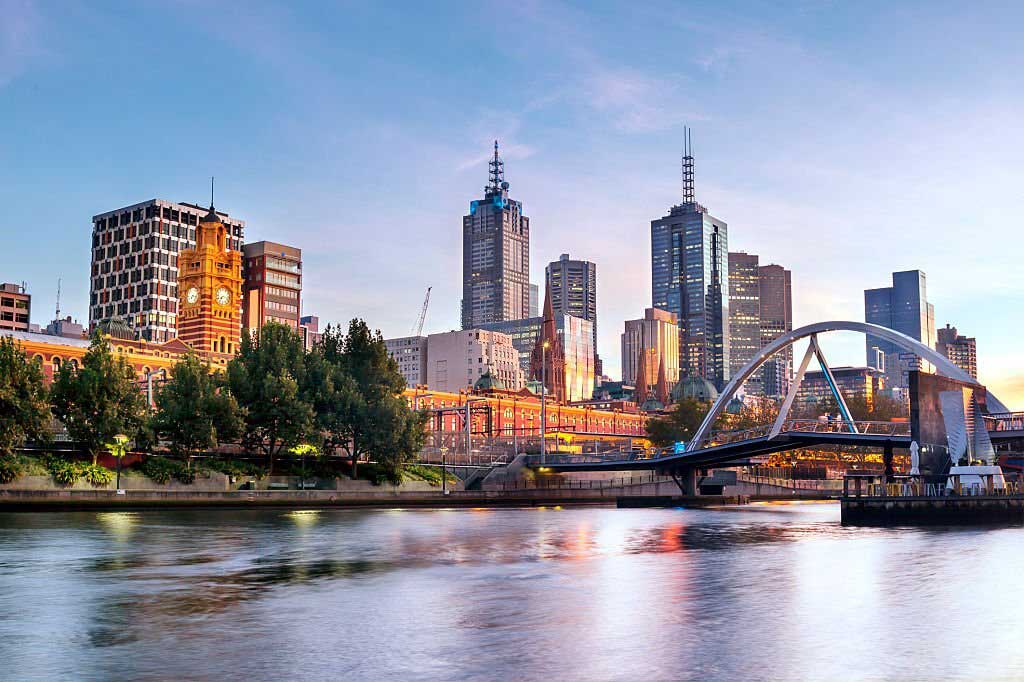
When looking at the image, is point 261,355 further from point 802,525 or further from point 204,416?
point 802,525

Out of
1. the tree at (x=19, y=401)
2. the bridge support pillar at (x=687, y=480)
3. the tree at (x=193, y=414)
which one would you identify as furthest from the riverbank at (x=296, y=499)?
the tree at (x=193, y=414)

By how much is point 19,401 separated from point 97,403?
7447mm

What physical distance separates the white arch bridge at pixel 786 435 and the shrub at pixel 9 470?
222ft

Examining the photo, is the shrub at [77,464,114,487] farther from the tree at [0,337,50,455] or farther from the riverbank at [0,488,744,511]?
the tree at [0,337,50,455]

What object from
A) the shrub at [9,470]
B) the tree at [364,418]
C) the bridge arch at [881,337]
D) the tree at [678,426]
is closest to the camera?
the shrub at [9,470]

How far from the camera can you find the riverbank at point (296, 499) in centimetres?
7775

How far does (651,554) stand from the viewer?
169 feet

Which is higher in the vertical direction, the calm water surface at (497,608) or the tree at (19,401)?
the tree at (19,401)

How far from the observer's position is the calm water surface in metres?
22.0

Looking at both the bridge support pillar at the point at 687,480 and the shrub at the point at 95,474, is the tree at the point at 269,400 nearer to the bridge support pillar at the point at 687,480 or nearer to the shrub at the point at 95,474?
the shrub at the point at 95,474

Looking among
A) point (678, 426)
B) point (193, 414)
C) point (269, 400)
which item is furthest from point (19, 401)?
point (678, 426)

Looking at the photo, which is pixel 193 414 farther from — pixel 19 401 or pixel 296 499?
pixel 19 401

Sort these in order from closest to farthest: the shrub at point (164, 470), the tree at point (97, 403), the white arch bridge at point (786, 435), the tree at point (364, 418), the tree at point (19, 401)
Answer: the tree at point (19, 401) < the tree at point (97, 403) < the shrub at point (164, 470) < the white arch bridge at point (786, 435) < the tree at point (364, 418)

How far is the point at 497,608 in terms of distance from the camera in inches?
1206
